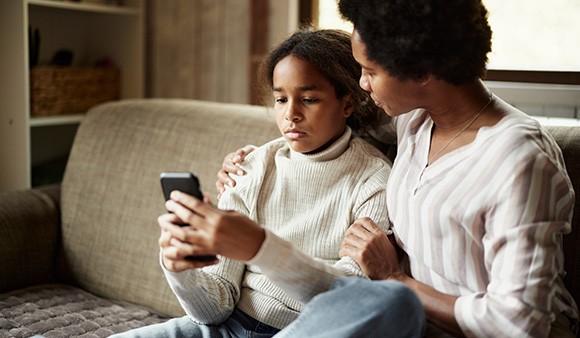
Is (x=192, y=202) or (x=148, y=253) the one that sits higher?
(x=192, y=202)

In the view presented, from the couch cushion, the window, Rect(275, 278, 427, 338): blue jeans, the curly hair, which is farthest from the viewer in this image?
the window

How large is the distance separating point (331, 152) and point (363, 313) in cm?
48

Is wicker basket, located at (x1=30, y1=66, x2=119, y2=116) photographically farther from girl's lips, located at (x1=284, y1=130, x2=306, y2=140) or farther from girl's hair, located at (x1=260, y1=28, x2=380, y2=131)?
girl's lips, located at (x1=284, y1=130, x2=306, y2=140)

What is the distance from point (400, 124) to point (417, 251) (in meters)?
0.33

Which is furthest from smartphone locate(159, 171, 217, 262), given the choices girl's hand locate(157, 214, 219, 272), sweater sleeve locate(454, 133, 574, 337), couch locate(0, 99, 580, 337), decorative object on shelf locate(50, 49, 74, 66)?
decorative object on shelf locate(50, 49, 74, 66)

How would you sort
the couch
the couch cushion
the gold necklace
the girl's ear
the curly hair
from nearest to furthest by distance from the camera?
the curly hair < the gold necklace < the girl's ear < the couch cushion < the couch

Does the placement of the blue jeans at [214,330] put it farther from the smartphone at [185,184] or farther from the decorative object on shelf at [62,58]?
the decorative object on shelf at [62,58]

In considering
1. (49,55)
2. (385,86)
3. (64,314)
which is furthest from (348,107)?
(49,55)

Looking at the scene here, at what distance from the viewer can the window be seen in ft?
6.63

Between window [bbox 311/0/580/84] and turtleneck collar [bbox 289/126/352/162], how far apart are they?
0.57 metres

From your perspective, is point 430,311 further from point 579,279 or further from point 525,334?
point 579,279

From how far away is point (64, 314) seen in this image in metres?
1.75

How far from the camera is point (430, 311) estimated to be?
1241 millimetres

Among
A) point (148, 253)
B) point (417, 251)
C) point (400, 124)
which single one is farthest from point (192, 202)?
point (148, 253)
